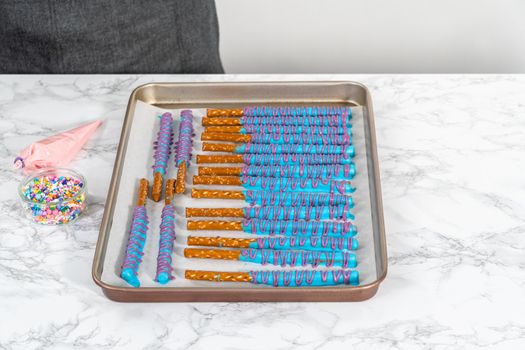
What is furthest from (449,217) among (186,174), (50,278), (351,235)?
(50,278)

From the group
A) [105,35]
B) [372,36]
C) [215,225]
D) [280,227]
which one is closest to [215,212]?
[215,225]

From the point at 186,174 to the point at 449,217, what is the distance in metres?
0.57

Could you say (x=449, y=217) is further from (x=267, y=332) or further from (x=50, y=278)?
(x=50, y=278)

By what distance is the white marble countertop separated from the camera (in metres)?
1.22

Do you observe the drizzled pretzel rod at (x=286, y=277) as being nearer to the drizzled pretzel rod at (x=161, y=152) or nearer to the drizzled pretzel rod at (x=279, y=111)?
the drizzled pretzel rod at (x=161, y=152)

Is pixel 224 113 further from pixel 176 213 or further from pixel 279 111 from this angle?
pixel 176 213

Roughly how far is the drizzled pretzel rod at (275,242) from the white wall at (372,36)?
111cm

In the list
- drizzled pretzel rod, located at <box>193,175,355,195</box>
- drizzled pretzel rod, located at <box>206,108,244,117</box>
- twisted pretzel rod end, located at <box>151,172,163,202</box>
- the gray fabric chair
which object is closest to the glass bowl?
twisted pretzel rod end, located at <box>151,172,163,202</box>

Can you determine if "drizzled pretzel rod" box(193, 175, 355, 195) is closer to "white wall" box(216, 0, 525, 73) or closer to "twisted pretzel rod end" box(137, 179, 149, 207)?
"twisted pretzel rod end" box(137, 179, 149, 207)

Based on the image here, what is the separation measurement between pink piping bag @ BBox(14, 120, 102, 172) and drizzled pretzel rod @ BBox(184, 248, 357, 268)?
419 mm

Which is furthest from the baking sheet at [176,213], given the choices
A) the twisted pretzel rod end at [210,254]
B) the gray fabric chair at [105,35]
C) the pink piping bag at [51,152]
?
the gray fabric chair at [105,35]

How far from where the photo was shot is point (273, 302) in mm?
1270

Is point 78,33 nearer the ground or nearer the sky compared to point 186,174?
nearer the sky

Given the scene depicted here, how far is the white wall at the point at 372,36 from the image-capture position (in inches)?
88.0
